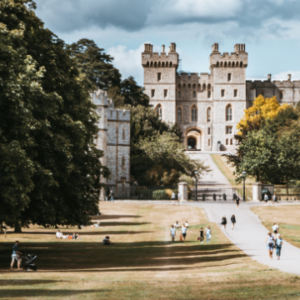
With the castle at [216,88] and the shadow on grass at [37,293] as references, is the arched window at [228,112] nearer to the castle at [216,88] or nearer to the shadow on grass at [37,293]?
the castle at [216,88]

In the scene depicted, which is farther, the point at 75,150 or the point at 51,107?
the point at 75,150

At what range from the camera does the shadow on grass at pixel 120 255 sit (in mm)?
16812

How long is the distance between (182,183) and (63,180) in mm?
23795

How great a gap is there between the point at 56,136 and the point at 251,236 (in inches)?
487

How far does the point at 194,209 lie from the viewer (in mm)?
36781

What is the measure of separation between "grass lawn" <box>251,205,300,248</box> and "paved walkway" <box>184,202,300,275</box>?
51 cm

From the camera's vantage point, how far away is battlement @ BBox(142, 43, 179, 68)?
84562mm

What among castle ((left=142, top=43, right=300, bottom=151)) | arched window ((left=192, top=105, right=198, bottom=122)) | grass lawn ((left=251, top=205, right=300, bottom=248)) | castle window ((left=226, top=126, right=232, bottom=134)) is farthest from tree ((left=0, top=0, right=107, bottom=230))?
arched window ((left=192, top=105, right=198, bottom=122))

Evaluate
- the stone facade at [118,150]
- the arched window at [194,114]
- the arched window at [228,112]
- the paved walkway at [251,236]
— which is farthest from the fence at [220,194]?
the arched window at [194,114]

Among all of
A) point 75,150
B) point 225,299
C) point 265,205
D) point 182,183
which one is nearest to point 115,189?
point 182,183

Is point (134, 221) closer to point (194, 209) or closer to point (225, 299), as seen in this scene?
point (194, 209)

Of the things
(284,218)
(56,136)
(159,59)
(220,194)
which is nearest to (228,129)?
(159,59)

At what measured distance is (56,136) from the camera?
17547 millimetres

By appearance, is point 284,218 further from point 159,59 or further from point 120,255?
point 159,59
